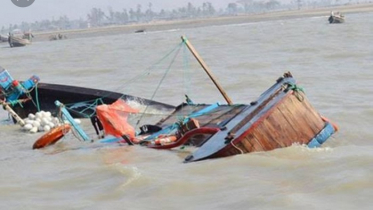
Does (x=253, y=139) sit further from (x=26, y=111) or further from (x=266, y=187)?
(x=26, y=111)

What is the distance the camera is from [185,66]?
23812 millimetres

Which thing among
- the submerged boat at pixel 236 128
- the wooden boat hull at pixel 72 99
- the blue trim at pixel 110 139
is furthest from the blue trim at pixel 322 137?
the wooden boat hull at pixel 72 99

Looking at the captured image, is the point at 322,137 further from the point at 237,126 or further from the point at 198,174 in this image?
the point at 198,174

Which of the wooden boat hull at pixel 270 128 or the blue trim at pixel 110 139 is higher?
the wooden boat hull at pixel 270 128

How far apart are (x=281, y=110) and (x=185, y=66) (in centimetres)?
1532

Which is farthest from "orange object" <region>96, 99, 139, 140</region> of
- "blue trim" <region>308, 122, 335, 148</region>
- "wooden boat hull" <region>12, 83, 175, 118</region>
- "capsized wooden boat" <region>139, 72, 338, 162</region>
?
"blue trim" <region>308, 122, 335, 148</region>

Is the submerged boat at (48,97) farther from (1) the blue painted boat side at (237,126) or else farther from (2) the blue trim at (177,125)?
(1) the blue painted boat side at (237,126)

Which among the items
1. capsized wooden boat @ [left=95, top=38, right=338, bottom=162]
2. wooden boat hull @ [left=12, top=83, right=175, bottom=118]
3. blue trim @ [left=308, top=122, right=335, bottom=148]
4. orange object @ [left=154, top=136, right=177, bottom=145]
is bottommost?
wooden boat hull @ [left=12, top=83, right=175, bottom=118]

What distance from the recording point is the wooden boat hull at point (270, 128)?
834cm

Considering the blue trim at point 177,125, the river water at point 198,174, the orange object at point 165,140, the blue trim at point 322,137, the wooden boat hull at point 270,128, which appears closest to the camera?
the river water at point 198,174

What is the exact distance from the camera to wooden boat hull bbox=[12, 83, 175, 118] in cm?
1355

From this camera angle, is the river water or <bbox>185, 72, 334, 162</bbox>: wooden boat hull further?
<bbox>185, 72, 334, 162</bbox>: wooden boat hull

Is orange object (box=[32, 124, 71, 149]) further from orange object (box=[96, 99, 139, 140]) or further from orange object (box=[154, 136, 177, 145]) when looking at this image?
orange object (box=[154, 136, 177, 145])

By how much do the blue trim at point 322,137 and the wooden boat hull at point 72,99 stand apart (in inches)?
190
